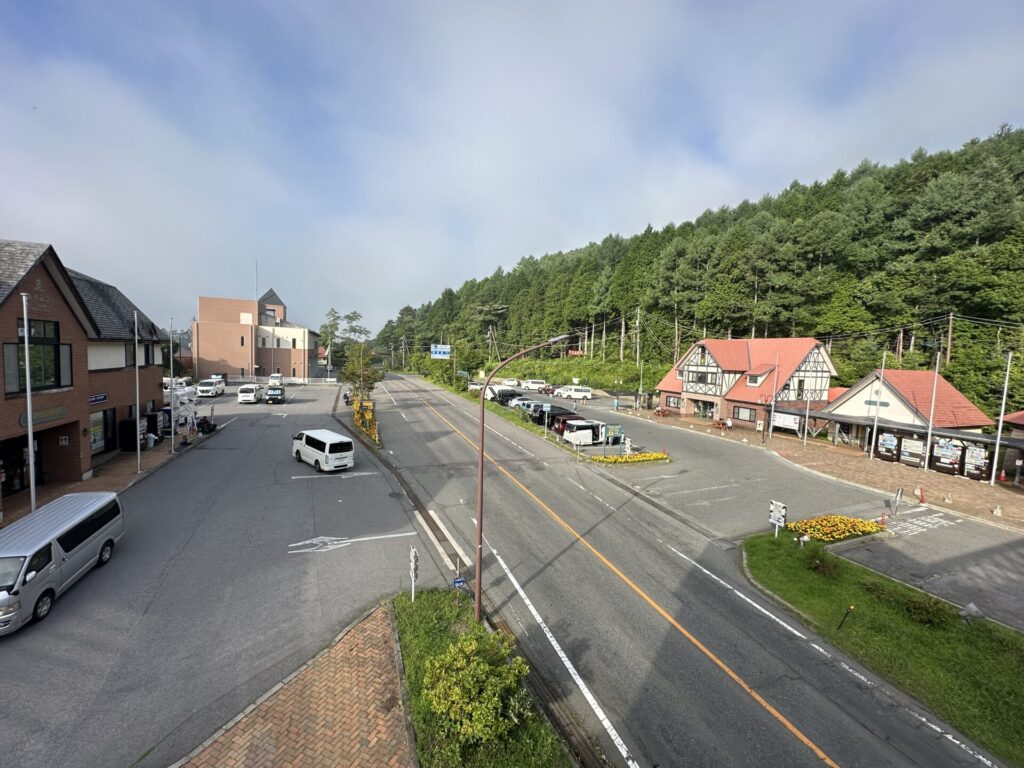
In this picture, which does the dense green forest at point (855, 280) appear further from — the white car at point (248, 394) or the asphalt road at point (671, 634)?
the asphalt road at point (671, 634)

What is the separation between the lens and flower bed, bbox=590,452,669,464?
2641cm

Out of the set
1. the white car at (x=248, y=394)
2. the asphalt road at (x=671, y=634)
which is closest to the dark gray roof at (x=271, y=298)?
the white car at (x=248, y=394)

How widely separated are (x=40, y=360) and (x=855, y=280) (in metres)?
65.7

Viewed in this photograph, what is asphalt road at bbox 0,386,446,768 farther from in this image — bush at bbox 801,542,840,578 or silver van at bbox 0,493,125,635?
bush at bbox 801,542,840,578

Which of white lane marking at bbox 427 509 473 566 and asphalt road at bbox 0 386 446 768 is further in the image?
white lane marking at bbox 427 509 473 566

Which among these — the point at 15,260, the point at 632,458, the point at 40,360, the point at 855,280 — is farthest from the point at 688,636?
the point at 855,280

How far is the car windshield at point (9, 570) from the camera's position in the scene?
31.3 feet

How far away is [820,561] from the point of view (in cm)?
1369

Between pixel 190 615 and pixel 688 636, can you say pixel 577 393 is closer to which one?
pixel 688 636

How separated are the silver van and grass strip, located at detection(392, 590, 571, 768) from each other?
7927 millimetres

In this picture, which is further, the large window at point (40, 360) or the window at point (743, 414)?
the window at point (743, 414)

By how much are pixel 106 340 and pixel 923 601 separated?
112ft

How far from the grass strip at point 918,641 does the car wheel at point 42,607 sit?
59.1 ft

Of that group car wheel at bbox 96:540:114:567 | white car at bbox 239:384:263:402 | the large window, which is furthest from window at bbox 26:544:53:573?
white car at bbox 239:384:263:402
